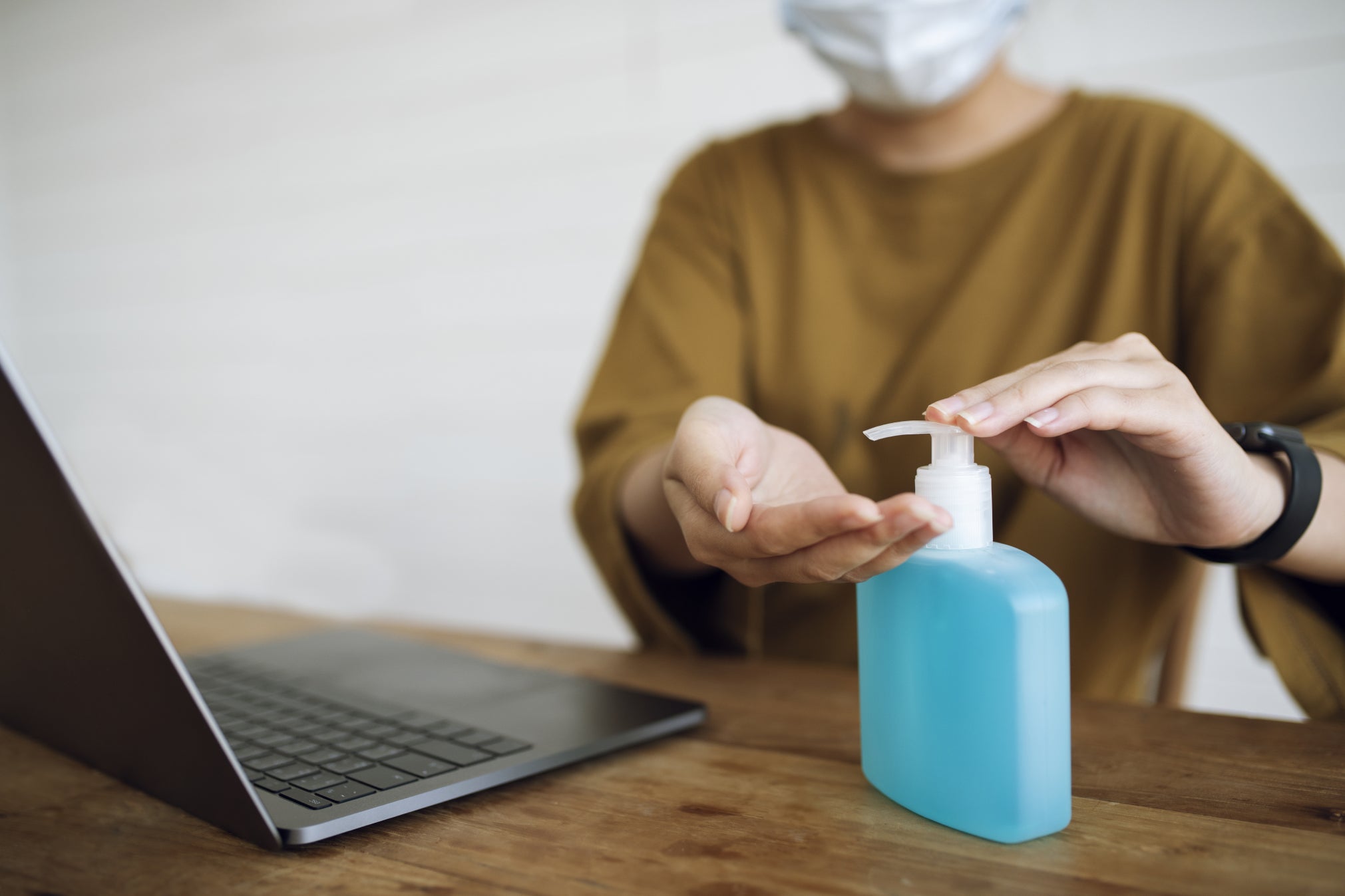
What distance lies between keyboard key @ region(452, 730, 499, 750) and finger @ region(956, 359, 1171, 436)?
0.98 feet

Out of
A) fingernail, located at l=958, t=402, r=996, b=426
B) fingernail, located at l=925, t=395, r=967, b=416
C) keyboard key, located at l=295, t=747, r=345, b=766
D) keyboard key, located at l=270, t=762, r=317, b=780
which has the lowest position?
keyboard key, located at l=295, t=747, r=345, b=766

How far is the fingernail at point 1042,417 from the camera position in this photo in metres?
0.43

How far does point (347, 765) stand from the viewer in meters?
0.48

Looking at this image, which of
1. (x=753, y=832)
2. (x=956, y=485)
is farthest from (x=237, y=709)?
(x=956, y=485)

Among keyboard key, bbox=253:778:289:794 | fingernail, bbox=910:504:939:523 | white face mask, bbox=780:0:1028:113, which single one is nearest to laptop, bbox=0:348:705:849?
keyboard key, bbox=253:778:289:794

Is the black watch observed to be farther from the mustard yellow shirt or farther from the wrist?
the mustard yellow shirt

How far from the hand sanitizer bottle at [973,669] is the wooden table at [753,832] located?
19 millimetres

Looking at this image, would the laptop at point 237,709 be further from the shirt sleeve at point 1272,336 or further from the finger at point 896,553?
the shirt sleeve at point 1272,336

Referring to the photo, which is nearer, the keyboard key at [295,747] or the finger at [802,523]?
the finger at [802,523]

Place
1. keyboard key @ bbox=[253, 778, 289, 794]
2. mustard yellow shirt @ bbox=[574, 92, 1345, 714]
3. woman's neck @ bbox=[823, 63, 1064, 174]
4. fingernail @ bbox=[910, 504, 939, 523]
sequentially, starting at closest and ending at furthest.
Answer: fingernail @ bbox=[910, 504, 939, 523], keyboard key @ bbox=[253, 778, 289, 794], mustard yellow shirt @ bbox=[574, 92, 1345, 714], woman's neck @ bbox=[823, 63, 1064, 174]

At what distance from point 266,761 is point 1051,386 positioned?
0.42 m

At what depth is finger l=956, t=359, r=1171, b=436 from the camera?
1.33 ft

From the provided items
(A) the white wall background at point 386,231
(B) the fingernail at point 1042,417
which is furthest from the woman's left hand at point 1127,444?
(A) the white wall background at point 386,231

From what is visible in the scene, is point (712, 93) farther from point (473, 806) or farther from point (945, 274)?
point (473, 806)
